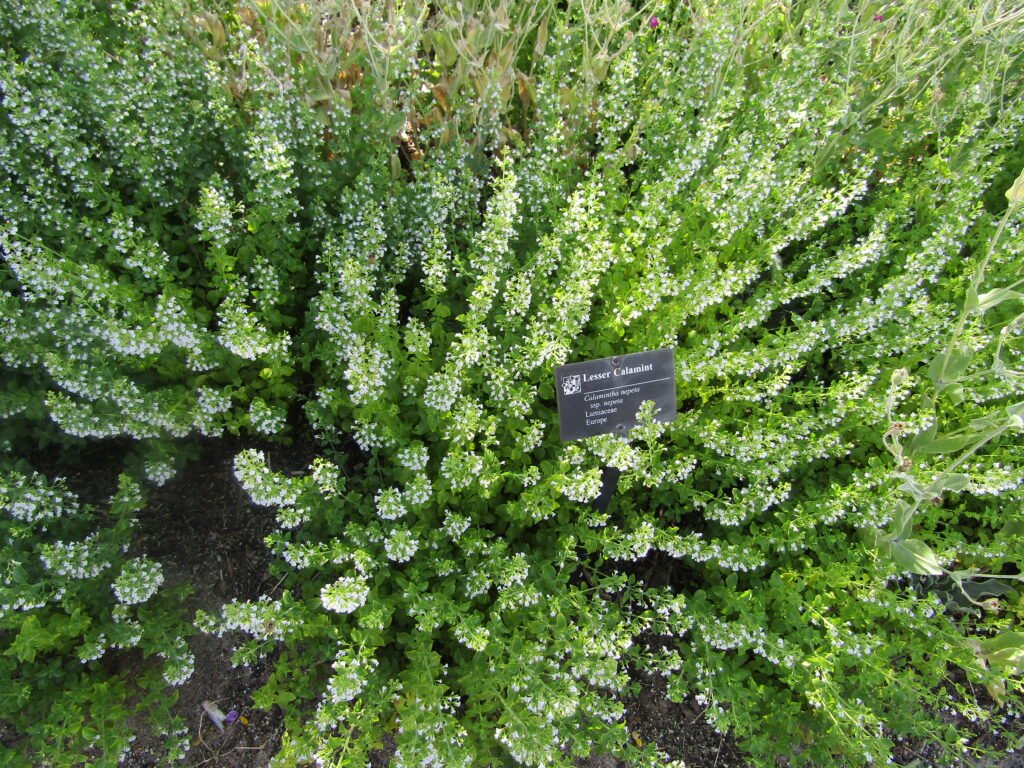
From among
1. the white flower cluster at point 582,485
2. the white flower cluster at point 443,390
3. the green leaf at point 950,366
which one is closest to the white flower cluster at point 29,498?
the white flower cluster at point 443,390

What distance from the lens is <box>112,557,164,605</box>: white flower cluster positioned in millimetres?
2283

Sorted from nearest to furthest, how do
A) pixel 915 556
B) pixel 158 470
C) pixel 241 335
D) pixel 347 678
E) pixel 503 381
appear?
pixel 347 678 → pixel 241 335 → pixel 915 556 → pixel 503 381 → pixel 158 470

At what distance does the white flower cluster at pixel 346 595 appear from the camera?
2002 mm

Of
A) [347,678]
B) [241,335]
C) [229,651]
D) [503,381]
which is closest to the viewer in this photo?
[347,678]

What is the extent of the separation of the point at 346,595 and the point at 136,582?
827 millimetres

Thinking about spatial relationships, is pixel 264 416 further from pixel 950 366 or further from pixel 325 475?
pixel 950 366

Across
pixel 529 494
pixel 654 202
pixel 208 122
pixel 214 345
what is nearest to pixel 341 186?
pixel 208 122

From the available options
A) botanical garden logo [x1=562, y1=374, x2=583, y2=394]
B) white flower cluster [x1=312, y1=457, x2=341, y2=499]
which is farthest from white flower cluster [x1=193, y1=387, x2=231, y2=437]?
botanical garden logo [x1=562, y1=374, x2=583, y2=394]

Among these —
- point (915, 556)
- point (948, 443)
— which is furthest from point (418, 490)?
point (948, 443)

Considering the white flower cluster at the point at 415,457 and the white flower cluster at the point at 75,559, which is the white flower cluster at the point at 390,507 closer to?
the white flower cluster at the point at 415,457

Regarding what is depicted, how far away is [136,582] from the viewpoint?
2.30m

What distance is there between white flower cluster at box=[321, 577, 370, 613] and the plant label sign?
85cm

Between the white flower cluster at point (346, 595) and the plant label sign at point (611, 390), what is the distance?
2.79 feet

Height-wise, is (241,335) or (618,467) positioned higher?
(241,335)
